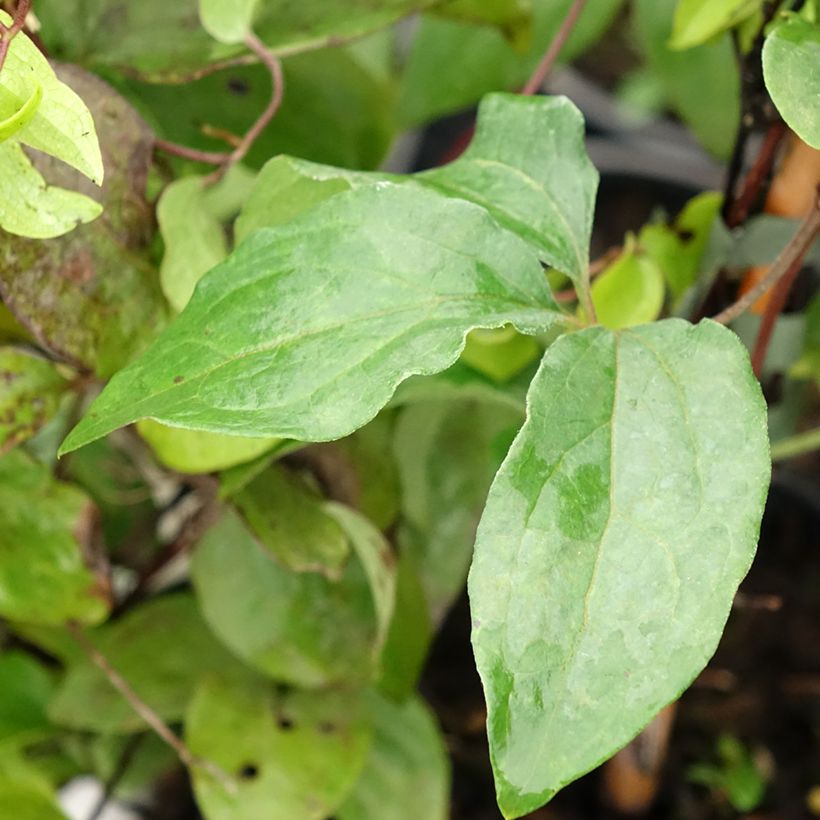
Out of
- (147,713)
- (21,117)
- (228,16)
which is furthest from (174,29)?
(147,713)

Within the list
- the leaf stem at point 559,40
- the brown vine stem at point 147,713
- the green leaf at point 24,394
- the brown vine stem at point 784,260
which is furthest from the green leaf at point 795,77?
the brown vine stem at point 147,713

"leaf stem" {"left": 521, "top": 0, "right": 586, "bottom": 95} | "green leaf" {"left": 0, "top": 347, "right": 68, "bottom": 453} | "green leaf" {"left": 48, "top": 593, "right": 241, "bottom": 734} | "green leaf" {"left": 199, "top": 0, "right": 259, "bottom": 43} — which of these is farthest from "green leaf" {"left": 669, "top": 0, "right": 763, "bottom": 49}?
"green leaf" {"left": 48, "top": 593, "right": 241, "bottom": 734}

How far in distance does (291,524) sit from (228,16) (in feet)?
0.59

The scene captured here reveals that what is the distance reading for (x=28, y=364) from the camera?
34 cm

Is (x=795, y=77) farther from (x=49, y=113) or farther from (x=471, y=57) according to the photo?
(x=471, y=57)

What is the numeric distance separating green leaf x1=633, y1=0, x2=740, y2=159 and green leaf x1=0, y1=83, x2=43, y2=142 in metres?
0.40

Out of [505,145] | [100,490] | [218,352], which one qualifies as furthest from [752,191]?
[100,490]

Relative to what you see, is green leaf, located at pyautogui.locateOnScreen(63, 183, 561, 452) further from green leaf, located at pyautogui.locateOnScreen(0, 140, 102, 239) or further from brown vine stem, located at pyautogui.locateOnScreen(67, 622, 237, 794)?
brown vine stem, located at pyautogui.locateOnScreen(67, 622, 237, 794)

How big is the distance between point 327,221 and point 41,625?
377 millimetres

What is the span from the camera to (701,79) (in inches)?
20.9

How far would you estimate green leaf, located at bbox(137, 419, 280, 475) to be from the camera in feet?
1.03

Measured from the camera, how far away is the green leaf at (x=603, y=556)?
7.4 inches

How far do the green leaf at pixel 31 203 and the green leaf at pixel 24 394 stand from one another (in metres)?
0.10

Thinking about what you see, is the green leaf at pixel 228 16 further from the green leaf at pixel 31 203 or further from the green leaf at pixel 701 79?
the green leaf at pixel 701 79
